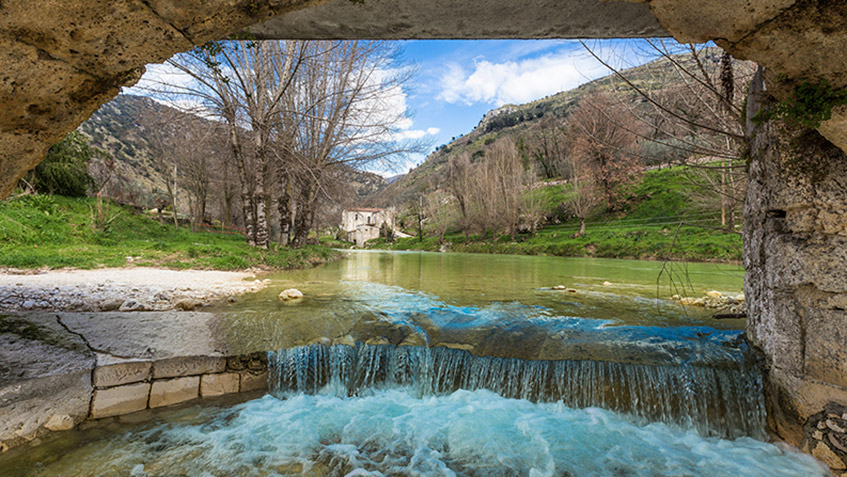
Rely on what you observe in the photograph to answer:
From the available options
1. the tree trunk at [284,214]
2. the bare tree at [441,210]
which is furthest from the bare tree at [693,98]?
the bare tree at [441,210]

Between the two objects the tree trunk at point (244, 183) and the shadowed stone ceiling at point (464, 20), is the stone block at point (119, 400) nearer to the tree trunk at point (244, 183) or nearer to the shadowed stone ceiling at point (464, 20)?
the shadowed stone ceiling at point (464, 20)

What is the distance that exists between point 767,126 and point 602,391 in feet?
9.95

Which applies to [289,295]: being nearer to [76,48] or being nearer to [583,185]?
[76,48]

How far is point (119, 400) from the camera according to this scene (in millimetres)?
3262

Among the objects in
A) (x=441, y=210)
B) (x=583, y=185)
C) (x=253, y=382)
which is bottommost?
(x=253, y=382)

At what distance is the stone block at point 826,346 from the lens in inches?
104

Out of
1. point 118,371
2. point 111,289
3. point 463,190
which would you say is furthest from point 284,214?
point 463,190

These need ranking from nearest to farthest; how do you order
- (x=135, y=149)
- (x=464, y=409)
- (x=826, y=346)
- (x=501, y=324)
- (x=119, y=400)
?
(x=826, y=346), (x=119, y=400), (x=464, y=409), (x=501, y=324), (x=135, y=149)

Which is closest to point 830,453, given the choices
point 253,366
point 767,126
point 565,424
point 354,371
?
point 565,424

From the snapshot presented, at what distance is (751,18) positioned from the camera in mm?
2189

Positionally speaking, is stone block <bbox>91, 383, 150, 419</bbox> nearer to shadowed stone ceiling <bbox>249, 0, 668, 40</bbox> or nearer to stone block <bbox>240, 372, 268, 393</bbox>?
stone block <bbox>240, 372, 268, 393</bbox>

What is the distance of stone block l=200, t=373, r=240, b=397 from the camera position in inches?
146

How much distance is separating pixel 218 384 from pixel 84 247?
349 inches

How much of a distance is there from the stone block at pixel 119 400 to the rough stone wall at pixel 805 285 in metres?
5.92
